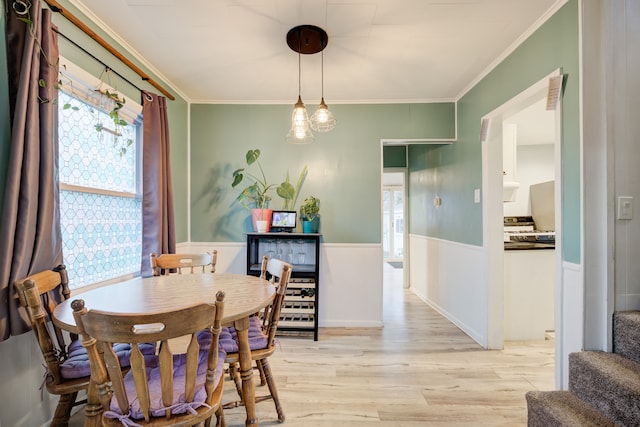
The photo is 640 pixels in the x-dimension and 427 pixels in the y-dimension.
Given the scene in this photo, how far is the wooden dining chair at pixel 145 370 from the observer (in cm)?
96

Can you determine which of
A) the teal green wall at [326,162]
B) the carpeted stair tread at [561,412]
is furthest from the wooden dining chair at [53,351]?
the carpeted stair tread at [561,412]

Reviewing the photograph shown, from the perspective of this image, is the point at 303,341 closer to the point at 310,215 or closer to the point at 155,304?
the point at 310,215

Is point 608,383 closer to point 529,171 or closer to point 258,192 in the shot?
point 258,192

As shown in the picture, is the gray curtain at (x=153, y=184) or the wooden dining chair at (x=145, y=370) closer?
the wooden dining chair at (x=145, y=370)

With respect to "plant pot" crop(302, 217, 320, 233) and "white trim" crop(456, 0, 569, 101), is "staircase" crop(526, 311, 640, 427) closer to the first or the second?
"white trim" crop(456, 0, 569, 101)

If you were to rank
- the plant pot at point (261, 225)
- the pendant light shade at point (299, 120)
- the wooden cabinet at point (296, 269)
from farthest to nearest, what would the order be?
1. the plant pot at point (261, 225)
2. the wooden cabinet at point (296, 269)
3. the pendant light shade at point (299, 120)

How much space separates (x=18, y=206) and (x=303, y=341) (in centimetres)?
229

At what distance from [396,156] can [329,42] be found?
3.02m

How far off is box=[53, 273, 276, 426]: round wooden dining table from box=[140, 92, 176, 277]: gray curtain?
0.57 metres

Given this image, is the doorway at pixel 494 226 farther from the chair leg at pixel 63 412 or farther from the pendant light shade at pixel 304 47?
the chair leg at pixel 63 412

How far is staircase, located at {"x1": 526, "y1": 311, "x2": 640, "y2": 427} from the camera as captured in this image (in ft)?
4.34

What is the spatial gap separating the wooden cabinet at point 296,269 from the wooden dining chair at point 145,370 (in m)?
1.80

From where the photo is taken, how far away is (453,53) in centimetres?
A: 236

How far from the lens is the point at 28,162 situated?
1.42 m
